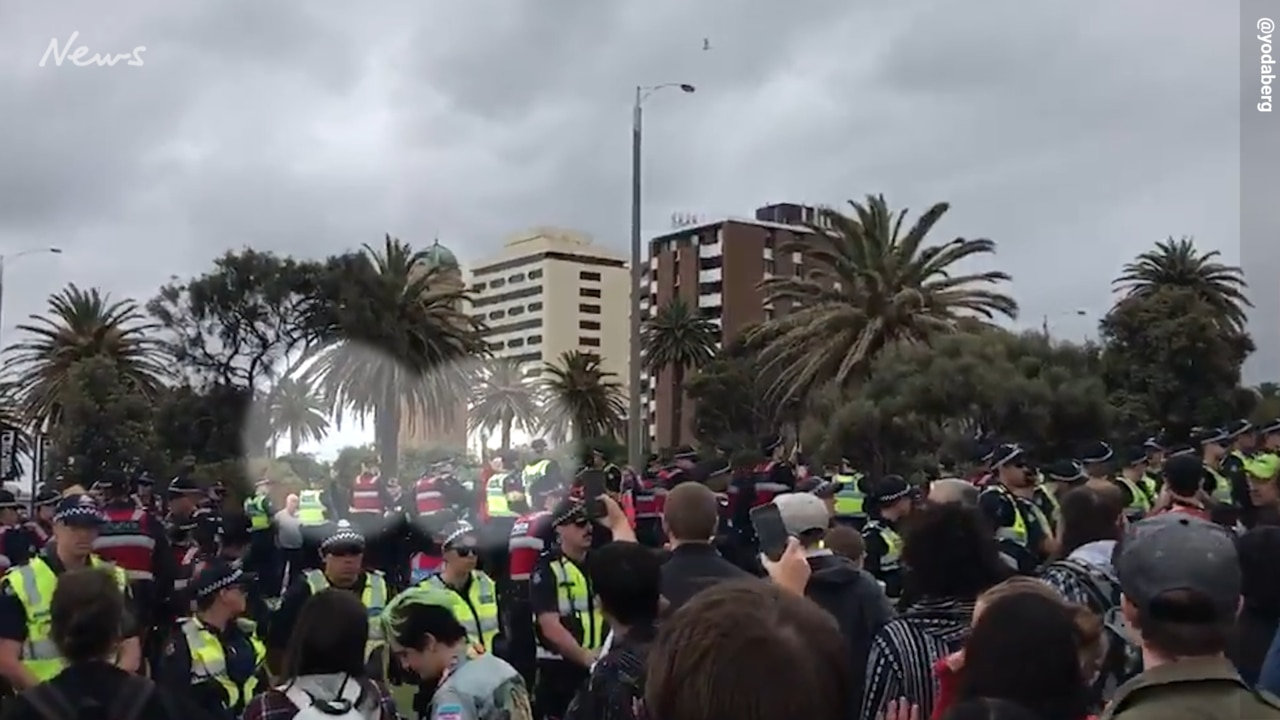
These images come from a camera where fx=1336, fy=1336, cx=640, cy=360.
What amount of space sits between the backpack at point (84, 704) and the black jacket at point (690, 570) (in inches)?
87.0

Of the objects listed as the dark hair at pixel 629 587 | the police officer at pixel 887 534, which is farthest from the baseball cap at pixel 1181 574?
the police officer at pixel 887 534

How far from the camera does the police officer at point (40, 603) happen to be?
6422 millimetres

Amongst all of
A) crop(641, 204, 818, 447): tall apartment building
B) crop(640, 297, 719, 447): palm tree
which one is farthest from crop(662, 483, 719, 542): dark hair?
crop(641, 204, 818, 447): tall apartment building

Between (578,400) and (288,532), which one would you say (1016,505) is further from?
(578,400)

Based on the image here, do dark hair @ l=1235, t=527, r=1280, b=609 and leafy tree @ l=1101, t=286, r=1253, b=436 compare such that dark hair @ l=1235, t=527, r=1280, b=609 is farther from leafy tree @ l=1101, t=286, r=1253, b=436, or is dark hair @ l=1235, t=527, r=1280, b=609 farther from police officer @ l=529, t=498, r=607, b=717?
leafy tree @ l=1101, t=286, r=1253, b=436

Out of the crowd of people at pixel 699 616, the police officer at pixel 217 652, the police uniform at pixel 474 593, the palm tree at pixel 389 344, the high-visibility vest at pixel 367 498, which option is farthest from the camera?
the palm tree at pixel 389 344

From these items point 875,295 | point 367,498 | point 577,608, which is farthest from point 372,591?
point 875,295

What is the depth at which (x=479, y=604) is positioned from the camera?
8.34 metres

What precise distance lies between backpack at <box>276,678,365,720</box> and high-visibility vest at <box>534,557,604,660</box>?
3361mm

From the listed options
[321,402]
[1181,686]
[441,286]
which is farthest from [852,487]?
[441,286]

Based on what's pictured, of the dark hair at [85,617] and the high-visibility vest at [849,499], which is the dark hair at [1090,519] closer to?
the dark hair at [85,617]

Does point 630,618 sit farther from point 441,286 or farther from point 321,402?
point 441,286

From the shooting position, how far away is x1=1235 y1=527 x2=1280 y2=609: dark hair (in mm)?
4992

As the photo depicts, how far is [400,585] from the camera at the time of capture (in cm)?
1166
